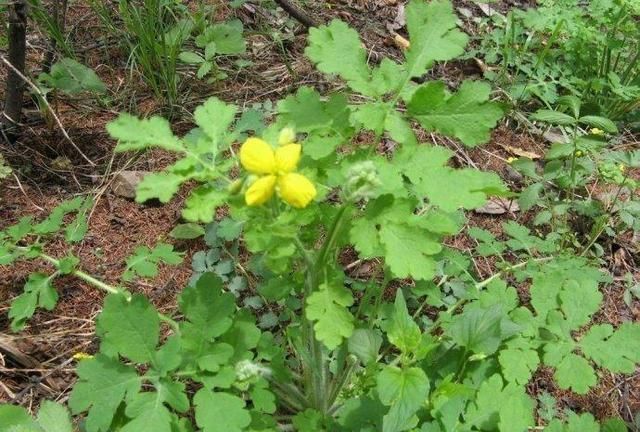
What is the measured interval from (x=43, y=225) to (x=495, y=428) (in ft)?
5.43

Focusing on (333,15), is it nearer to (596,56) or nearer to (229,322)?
(596,56)

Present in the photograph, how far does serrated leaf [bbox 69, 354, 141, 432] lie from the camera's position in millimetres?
1570

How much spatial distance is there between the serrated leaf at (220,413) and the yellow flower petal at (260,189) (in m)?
0.59

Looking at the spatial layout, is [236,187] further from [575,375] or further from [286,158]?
[575,375]

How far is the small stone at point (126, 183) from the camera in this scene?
8.92 feet

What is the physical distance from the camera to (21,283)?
7.90ft

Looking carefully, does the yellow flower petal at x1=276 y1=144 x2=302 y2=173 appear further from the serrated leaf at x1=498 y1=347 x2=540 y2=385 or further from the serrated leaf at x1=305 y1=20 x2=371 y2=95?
the serrated leaf at x1=498 y1=347 x2=540 y2=385

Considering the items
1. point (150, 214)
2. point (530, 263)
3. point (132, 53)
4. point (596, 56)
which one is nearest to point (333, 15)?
point (132, 53)

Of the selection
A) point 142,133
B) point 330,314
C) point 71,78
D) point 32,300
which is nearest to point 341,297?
point 330,314

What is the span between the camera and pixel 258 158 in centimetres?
130

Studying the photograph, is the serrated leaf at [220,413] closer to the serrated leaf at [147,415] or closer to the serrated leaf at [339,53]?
the serrated leaf at [147,415]

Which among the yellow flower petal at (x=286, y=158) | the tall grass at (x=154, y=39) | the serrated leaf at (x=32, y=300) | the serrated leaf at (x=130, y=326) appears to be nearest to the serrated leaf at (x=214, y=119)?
the yellow flower petal at (x=286, y=158)

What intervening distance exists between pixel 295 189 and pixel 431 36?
608 mm

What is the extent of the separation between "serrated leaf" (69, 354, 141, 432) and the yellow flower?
678mm
